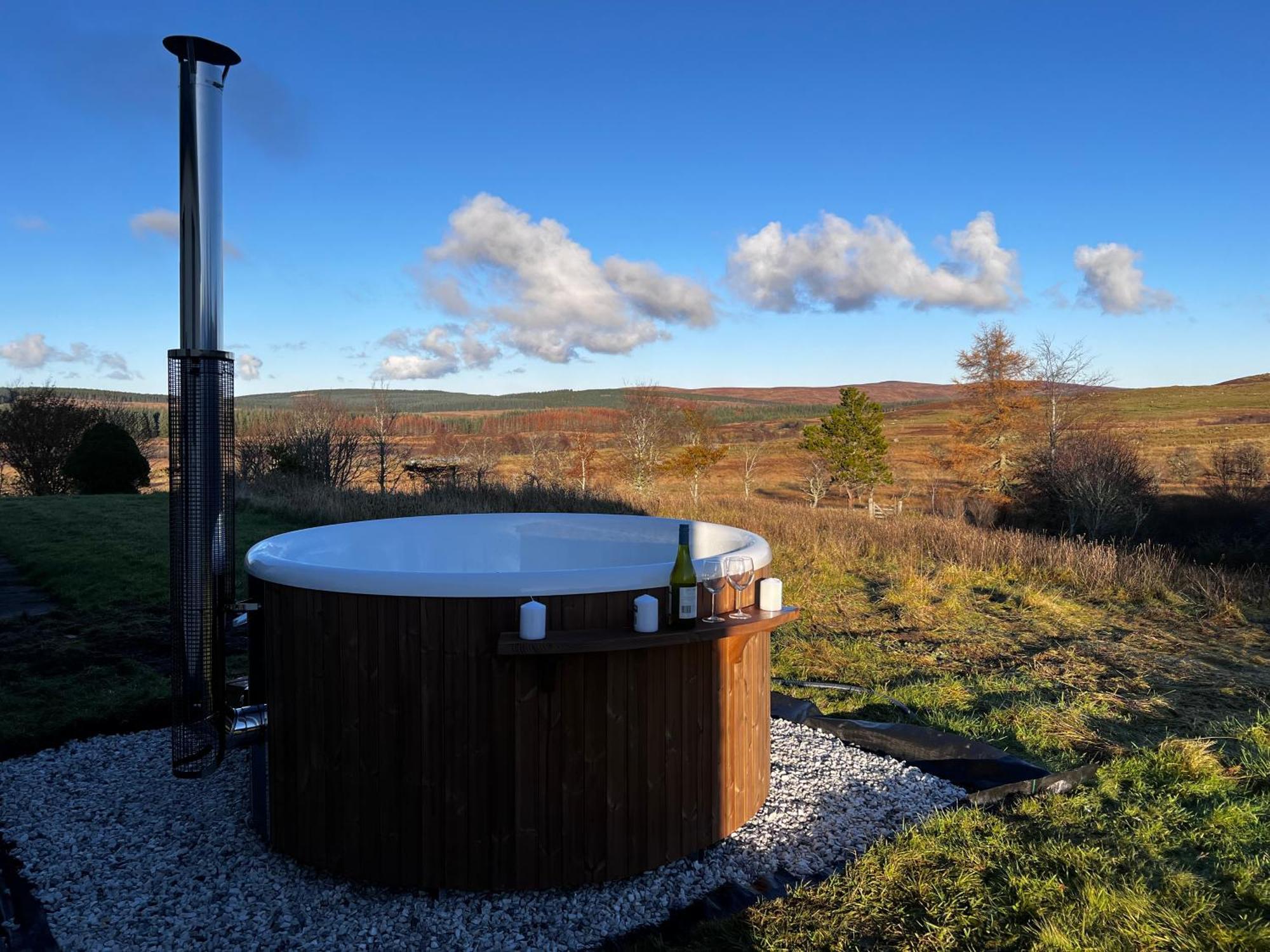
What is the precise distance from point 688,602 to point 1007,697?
2.90 metres

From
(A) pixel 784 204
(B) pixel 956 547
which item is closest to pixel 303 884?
(B) pixel 956 547

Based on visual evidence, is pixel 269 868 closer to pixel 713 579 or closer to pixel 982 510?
pixel 713 579

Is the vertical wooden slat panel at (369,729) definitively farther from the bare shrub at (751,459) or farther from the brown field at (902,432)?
the bare shrub at (751,459)

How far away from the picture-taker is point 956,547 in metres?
8.82

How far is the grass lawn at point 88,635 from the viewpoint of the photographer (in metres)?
3.90

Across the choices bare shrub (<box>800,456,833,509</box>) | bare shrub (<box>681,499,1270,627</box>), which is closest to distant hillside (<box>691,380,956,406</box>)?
bare shrub (<box>800,456,833,509</box>)

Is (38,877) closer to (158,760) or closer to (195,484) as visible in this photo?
(158,760)

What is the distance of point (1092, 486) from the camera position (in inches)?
747

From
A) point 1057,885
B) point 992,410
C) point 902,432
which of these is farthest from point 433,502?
point 902,432

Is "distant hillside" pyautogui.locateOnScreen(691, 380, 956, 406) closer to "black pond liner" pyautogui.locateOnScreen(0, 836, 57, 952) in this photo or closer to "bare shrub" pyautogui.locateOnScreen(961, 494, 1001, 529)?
"bare shrub" pyautogui.locateOnScreen(961, 494, 1001, 529)

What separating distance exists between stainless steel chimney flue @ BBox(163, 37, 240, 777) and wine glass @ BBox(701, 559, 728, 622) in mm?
1699

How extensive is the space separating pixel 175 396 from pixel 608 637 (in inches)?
68.6

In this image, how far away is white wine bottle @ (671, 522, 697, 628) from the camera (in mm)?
2443

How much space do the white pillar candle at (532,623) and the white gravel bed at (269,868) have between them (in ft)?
2.76
